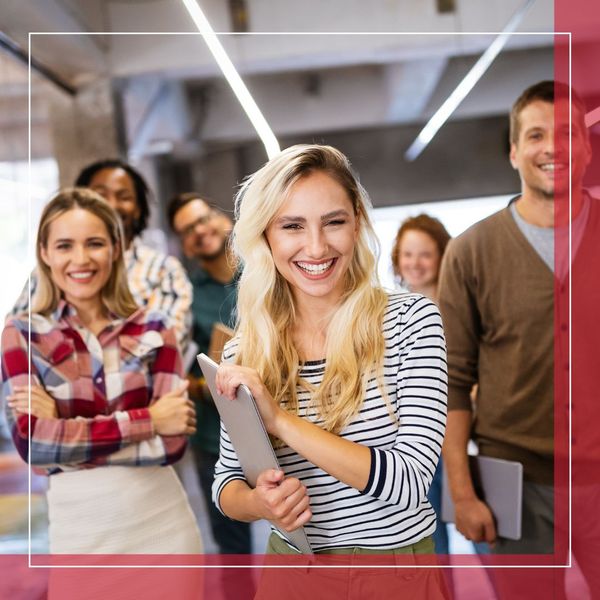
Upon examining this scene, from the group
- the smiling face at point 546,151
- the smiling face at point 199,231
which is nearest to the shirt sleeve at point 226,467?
the smiling face at point 546,151

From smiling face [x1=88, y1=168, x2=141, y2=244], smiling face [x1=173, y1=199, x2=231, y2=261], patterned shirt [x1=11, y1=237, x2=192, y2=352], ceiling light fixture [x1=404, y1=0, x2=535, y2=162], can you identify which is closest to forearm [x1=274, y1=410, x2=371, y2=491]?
ceiling light fixture [x1=404, y1=0, x2=535, y2=162]

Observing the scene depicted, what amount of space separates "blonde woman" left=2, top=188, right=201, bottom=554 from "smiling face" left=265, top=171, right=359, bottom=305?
0.74m

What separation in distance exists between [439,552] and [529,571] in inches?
9.9

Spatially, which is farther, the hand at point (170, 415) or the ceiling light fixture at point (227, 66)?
the hand at point (170, 415)

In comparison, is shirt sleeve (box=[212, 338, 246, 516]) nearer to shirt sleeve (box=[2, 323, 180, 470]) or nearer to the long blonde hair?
shirt sleeve (box=[2, 323, 180, 470])

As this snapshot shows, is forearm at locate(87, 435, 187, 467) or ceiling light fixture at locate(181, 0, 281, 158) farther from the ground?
ceiling light fixture at locate(181, 0, 281, 158)

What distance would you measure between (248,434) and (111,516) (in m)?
0.73

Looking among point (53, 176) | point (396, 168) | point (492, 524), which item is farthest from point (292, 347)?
point (53, 176)

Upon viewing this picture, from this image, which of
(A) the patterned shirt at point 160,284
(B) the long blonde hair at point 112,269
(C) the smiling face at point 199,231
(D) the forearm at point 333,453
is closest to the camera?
(D) the forearm at point 333,453

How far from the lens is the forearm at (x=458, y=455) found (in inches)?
86.7

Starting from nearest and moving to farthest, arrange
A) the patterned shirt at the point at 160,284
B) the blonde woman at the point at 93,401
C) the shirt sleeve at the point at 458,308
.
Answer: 1. the blonde woman at the point at 93,401
2. the shirt sleeve at the point at 458,308
3. the patterned shirt at the point at 160,284

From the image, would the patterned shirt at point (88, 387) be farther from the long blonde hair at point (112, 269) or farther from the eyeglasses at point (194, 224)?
the eyeglasses at point (194, 224)

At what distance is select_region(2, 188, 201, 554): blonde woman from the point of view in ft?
6.47

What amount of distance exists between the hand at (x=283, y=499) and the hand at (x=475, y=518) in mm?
899
